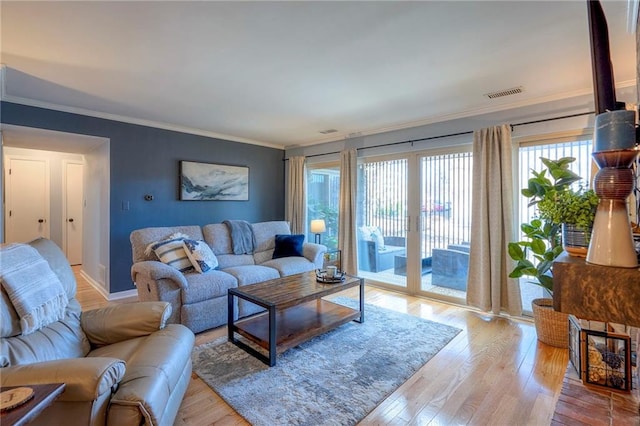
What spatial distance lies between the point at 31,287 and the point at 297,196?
430 cm

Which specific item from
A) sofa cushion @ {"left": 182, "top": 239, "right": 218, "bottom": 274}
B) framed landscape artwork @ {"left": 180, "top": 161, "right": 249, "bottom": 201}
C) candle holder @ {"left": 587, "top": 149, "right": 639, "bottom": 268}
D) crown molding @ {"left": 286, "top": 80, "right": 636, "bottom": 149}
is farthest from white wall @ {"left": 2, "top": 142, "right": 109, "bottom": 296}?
candle holder @ {"left": 587, "top": 149, "right": 639, "bottom": 268}

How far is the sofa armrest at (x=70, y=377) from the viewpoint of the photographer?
1.20 metres

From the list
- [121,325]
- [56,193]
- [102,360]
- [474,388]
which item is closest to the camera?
[102,360]

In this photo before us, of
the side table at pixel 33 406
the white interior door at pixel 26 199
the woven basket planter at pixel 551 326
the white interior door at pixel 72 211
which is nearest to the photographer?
the side table at pixel 33 406

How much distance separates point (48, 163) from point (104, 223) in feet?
10.4

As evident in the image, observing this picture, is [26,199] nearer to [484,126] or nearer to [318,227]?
[318,227]

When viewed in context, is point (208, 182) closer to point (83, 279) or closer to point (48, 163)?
point (83, 279)

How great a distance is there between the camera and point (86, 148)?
14.9 feet

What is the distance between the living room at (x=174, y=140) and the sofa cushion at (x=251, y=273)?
1592mm

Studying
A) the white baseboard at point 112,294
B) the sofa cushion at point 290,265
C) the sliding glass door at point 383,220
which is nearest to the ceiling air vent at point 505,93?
the sliding glass door at point 383,220

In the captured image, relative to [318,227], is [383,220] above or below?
above

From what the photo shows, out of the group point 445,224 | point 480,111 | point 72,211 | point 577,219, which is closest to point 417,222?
point 445,224

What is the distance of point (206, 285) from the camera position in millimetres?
3037

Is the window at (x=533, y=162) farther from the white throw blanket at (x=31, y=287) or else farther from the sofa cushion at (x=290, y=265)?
the white throw blanket at (x=31, y=287)
